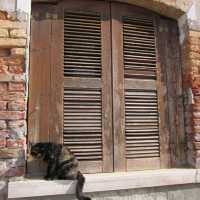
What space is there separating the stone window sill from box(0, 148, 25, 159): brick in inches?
9.5

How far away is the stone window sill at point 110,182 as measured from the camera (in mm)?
2941

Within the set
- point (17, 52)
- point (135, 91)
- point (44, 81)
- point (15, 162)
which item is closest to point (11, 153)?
point (15, 162)

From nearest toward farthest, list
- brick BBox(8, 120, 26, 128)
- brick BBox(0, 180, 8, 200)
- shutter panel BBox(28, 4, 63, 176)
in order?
1. brick BBox(0, 180, 8, 200)
2. brick BBox(8, 120, 26, 128)
3. shutter panel BBox(28, 4, 63, 176)

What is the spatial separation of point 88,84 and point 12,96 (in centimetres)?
93

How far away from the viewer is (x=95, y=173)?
347cm

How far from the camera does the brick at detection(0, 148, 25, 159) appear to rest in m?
2.95

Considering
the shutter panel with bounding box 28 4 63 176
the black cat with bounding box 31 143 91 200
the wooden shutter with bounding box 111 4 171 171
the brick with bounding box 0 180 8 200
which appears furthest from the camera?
the wooden shutter with bounding box 111 4 171 171

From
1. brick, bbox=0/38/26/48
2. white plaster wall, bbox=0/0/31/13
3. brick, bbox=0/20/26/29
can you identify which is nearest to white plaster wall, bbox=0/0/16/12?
white plaster wall, bbox=0/0/31/13

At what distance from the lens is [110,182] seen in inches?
127

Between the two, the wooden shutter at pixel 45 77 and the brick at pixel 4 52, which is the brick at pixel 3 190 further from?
the brick at pixel 4 52

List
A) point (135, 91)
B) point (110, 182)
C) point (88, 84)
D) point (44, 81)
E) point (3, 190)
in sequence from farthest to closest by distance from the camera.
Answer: point (135, 91) → point (88, 84) → point (44, 81) → point (110, 182) → point (3, 190)

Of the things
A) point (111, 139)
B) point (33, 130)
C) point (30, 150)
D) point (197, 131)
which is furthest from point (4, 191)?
point (197, 131)

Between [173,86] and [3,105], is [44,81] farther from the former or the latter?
[173,86]

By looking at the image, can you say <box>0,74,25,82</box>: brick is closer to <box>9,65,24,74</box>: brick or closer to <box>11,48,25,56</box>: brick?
<box>9,65,24,74</box>: brick
